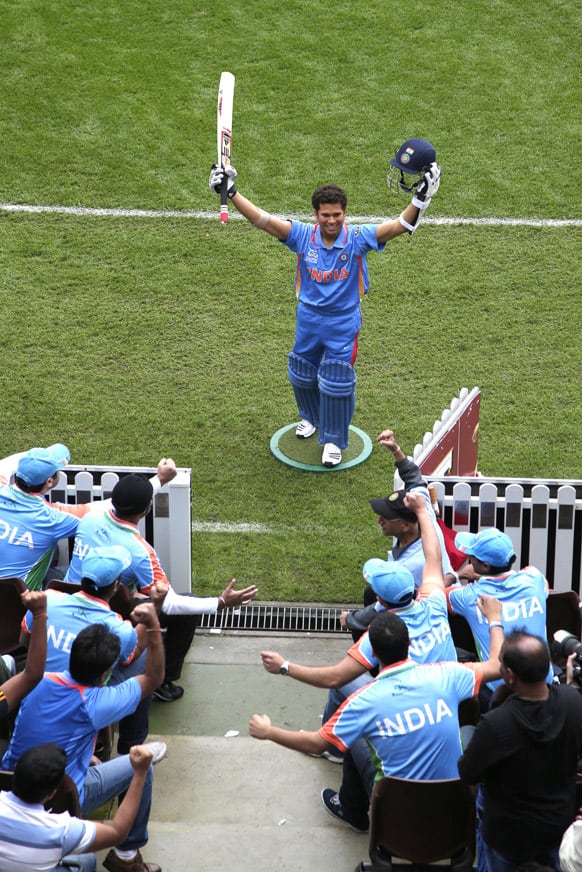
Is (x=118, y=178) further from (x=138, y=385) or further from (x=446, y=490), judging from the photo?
(x=446, y=490)

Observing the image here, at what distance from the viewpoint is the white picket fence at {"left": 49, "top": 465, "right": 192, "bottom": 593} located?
26.2ft

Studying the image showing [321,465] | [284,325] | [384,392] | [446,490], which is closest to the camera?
[446,490]

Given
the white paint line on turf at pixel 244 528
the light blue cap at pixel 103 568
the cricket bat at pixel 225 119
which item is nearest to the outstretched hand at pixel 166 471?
the light blue cap at pixel 103 568

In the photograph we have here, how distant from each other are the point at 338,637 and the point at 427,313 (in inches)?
179

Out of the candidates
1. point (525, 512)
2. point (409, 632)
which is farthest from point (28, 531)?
point (525, 512)

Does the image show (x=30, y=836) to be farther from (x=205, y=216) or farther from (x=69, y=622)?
(x=205, y=216)

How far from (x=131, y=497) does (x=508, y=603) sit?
2.06 meters

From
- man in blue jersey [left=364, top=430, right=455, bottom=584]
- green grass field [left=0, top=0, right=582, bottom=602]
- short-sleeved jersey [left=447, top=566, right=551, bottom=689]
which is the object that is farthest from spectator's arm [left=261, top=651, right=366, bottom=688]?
green grass field [left=0, top=0, right=582, bottom=602]

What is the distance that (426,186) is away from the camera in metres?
9.41

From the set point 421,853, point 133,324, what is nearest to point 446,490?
point 421,853

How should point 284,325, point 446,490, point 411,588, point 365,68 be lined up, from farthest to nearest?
point 365,68
point 284,325
point 446,490
point 411,588

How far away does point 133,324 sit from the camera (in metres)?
11.8

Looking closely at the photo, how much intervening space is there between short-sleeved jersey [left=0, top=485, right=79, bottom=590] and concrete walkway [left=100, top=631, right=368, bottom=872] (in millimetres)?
1096

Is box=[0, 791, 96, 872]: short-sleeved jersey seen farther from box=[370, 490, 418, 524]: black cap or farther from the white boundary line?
the white boundary line
